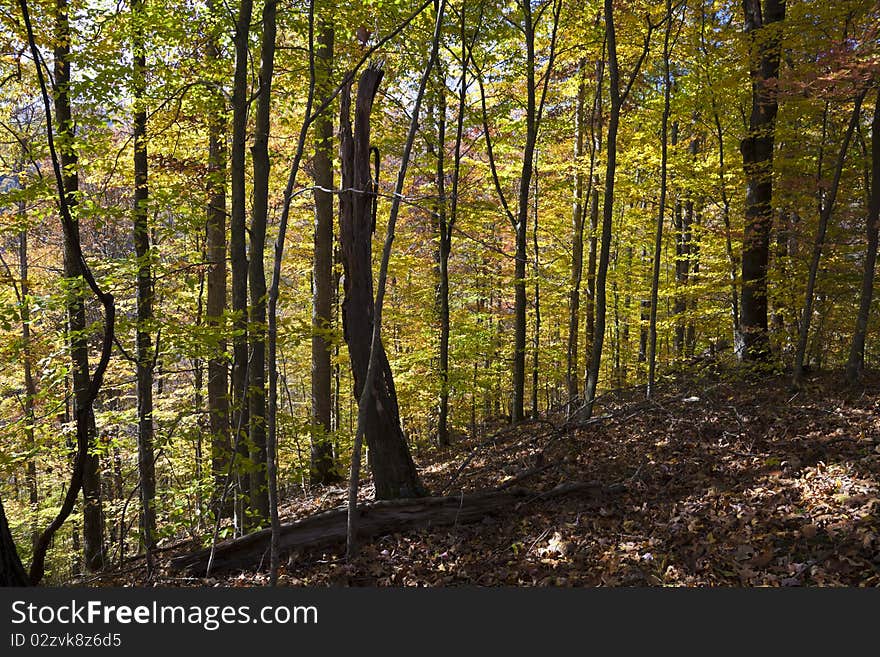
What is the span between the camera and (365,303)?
6.09 m

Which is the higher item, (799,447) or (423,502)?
(799,447)

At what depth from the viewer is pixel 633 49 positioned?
10.8 metres

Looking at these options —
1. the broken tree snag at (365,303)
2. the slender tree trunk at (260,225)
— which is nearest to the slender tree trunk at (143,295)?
the slender tree trunk at (260,225)

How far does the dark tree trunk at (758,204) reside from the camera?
9.90 metres

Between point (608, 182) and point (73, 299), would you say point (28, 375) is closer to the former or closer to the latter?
point (73, 299)

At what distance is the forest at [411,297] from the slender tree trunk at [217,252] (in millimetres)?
79

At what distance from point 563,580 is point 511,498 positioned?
67.5 inches

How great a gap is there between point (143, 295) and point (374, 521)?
450 cm

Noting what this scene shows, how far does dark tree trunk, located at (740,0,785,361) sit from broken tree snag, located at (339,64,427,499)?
304 inches

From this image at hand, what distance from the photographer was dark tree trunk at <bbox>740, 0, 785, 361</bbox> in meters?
9.90

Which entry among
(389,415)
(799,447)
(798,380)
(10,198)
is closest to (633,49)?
(798,380)

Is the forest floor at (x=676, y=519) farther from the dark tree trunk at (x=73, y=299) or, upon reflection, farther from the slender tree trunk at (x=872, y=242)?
the dark tree trunk at (x=73, y=299)

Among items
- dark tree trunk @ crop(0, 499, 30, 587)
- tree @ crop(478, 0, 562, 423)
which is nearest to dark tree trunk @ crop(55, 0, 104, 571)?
dark tree trunk @ crop(0, 499, 30, 587)

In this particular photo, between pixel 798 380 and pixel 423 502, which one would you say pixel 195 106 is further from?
pixel 798 380
